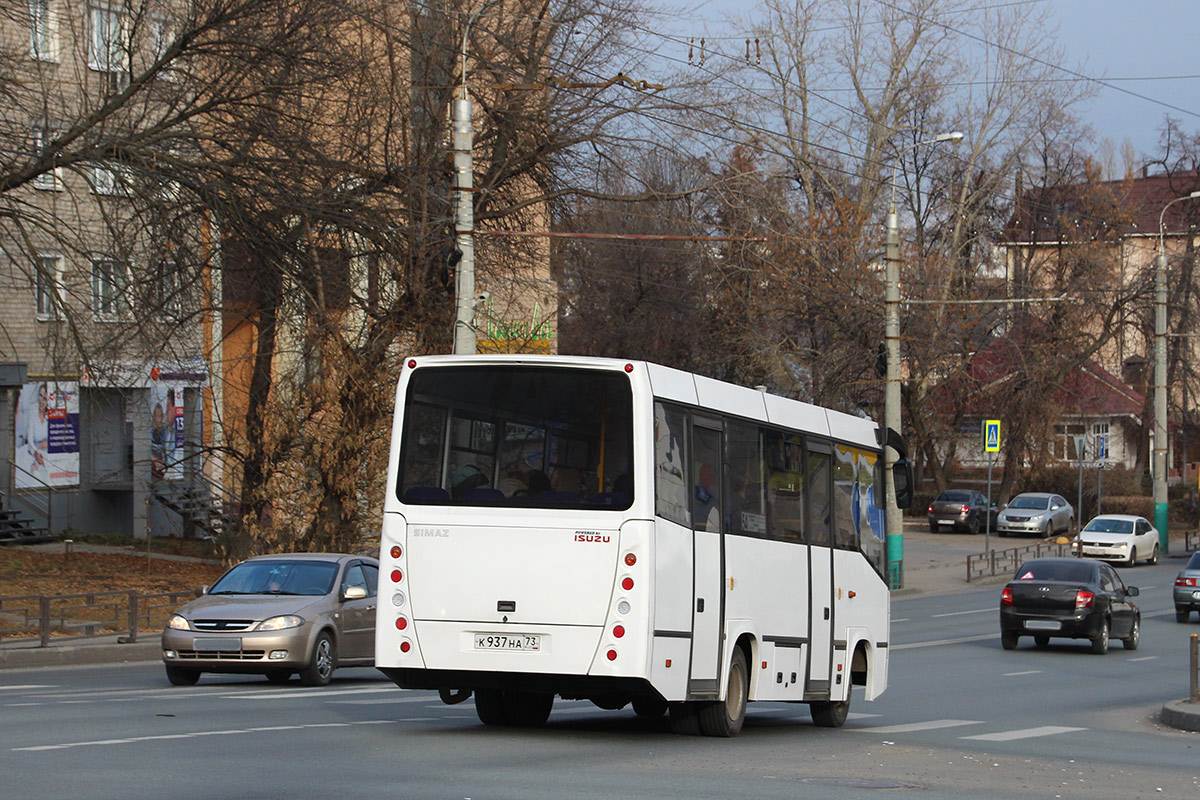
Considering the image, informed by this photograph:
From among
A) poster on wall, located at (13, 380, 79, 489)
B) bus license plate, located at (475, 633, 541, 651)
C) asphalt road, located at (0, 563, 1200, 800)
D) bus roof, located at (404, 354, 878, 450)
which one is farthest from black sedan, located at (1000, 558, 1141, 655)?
poster on wall, located at (13, 380, 79, 489)

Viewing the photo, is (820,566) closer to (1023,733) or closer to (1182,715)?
(1023,733)

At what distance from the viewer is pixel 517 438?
11.6 m

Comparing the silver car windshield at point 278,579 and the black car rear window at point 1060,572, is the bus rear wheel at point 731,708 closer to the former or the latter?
the silver car windshield at point 278,579

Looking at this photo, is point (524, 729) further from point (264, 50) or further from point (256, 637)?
point (264, 50)

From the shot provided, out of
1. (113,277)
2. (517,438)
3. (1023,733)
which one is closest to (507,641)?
(517,438)

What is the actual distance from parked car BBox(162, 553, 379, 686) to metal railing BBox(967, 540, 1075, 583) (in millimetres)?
24948

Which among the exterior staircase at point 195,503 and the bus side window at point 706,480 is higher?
the bus side window at point 706,480

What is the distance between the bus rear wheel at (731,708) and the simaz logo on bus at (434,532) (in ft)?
8.81

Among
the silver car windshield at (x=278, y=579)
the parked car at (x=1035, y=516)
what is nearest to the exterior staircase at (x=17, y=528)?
the silver car windshield at (x=278, y=579)

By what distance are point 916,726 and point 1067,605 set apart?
37.1 ft

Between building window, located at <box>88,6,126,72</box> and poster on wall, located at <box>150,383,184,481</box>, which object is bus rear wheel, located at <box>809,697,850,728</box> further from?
poster on wall, located at <box>150,383,184,481</box>

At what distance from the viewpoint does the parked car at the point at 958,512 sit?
192ft

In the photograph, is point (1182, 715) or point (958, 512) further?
point (958, 512)

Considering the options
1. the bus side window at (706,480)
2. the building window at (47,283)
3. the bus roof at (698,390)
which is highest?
the building window at (47,283)
